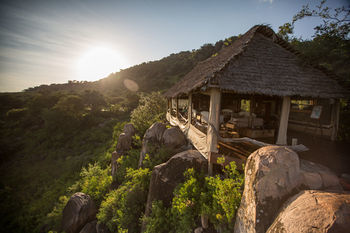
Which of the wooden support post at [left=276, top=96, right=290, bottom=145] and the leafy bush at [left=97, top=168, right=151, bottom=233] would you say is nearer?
the wooden support post at [left=276, top=96, right=290, bottom=145]

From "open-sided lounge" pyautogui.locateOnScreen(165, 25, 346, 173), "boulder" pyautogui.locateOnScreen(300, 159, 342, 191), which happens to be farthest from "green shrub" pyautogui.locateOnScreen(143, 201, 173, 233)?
"boulder" pyautogui.locateOnScreen(300, 159, 342, 191)

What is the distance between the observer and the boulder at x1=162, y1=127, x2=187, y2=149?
Result: 8227 millimetres

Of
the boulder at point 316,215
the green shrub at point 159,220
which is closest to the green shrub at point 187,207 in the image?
the green shrub at point 159,220

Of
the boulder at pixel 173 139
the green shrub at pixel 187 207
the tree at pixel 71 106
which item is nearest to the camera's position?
the green shrub at pixel 187 207

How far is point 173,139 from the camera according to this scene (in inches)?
327

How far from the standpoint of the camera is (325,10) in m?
6.98

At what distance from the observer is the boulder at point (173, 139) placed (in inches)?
Result: 324

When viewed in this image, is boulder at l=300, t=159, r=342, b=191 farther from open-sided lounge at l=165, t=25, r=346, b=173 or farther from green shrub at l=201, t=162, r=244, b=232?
green shrub at l=201, t=162, r=244, b=232

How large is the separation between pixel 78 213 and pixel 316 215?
1078 centimetres

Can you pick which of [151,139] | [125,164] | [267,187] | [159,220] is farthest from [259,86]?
[125,164]

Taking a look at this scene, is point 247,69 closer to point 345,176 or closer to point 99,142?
point 345,176

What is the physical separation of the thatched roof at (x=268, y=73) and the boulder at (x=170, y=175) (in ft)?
9.82

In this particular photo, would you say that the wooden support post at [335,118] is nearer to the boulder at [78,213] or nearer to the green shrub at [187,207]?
the green shrub at [187,207]

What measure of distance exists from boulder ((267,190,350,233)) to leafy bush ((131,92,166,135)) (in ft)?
36.6
